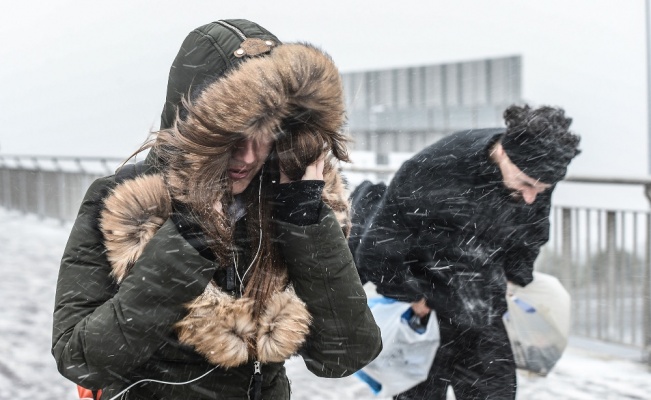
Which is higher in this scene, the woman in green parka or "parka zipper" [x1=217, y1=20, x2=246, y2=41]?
"parka zipper" [x1=217, y1=20, x2=246, y2=41]

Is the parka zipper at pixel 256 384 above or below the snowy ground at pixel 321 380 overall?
above

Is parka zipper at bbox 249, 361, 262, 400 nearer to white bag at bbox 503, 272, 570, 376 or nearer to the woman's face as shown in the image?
the woman's face

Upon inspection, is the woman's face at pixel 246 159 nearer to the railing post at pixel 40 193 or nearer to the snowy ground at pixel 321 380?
the snowy ground at pixel 321 380

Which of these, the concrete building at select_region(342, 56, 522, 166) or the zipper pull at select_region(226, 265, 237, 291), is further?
the concrete building at select_region(342, 56, 522, 166)

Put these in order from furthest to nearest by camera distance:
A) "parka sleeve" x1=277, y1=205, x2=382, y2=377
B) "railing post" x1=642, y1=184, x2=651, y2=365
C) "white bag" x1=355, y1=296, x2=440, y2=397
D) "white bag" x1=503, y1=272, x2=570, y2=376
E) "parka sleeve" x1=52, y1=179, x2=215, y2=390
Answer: "railing post" x1=642, y1=184, x2=651, y2=365 < "white bag" x1=503, y1=272, x2=570, y2=376 < "white bag" x1=355, y1=296, x2=440, y2=397 < "parka sleeve" x1=277, y1=205, x2=382, y2=377 < "parka sleeve" x1=52, y1=179, x2=215, y2=390

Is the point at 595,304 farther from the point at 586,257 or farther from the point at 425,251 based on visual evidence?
the point at 425,251

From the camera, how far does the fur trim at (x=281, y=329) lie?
6.46 feet

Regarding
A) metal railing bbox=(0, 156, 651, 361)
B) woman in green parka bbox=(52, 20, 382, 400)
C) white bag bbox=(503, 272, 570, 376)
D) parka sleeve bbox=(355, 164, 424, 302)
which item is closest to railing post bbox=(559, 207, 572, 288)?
metal railing bbox=(0, 156, 651, 361)

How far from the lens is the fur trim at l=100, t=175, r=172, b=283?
1.88 m

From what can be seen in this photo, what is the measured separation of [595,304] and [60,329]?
484cm

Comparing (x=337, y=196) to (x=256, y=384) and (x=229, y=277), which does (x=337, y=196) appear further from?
(x=256, y=384)

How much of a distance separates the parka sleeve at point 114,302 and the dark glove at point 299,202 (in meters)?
0.24

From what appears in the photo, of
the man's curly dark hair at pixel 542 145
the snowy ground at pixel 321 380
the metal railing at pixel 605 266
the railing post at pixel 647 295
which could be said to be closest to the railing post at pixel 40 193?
the snowy ground at pixel 321 380

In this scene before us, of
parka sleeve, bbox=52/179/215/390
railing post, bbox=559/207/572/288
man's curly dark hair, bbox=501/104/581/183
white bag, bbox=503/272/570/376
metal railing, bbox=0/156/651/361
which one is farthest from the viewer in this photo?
railing post, bbox=559/207/572/288
